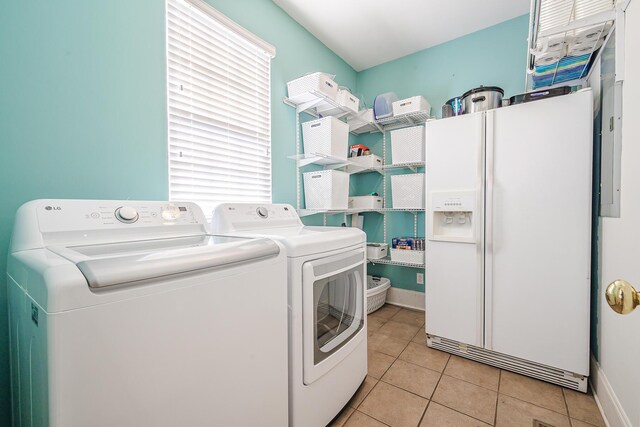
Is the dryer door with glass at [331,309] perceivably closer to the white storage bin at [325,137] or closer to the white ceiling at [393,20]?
the white storage bin at [325,137]

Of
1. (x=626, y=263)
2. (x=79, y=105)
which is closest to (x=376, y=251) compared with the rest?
(x=626, y=263)

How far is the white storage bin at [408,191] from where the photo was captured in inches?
97.5

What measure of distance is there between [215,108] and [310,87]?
2.46ft

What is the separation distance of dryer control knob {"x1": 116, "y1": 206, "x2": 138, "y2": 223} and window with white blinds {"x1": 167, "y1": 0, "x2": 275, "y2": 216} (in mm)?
402

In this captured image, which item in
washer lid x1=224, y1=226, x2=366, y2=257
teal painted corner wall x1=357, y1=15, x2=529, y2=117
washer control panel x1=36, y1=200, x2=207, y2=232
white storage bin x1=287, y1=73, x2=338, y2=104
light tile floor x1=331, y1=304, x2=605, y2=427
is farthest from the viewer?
teal painted corner wall x1=357, y1=15, x2=529, y2=117

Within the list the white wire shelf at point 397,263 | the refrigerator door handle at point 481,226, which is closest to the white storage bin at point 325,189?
the white wire shelf at point 397,263

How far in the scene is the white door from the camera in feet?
Answer: 3.37

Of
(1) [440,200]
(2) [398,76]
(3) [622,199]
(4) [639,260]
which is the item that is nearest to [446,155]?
(1) [440,200]

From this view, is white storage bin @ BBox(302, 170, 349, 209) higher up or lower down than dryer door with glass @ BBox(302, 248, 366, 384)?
higher up

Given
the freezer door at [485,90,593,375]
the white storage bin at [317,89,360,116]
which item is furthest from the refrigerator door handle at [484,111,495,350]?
the white storage bin at [317,89,360,116]

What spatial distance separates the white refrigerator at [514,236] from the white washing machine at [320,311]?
80cm

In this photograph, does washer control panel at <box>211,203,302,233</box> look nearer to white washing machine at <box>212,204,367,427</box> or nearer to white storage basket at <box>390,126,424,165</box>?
white washing machine at <box>212,204,367,427</box>

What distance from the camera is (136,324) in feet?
2.18

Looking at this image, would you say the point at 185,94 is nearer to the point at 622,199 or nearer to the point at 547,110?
the point at 547,110
